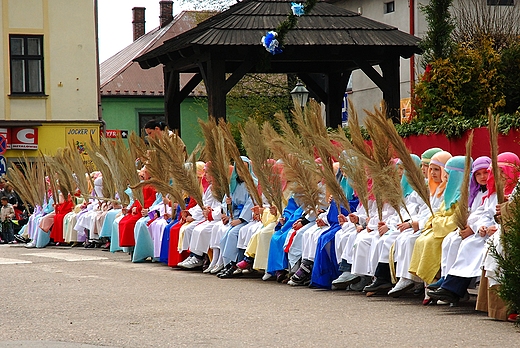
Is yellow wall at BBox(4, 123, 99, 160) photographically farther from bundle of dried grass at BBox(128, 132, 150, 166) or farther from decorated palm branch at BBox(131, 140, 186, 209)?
decorated palm branch at BBox(131, 140, 186, 209)

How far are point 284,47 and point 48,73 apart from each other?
17984mm

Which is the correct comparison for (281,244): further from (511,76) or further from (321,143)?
(511,76)

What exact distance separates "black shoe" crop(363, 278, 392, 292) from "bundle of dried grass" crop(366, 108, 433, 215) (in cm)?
98

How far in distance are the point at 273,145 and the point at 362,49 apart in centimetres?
821

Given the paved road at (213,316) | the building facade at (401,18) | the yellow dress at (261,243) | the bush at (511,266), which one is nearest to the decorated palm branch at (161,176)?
the paved road at (213,316)

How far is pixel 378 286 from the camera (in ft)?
36.4

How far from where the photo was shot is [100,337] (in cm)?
821

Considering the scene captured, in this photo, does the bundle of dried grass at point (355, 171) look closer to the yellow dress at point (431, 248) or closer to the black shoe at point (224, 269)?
the yellow dress at point (431, 248)

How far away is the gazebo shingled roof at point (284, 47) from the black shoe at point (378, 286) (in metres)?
8.58

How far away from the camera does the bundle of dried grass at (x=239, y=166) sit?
13745 mm

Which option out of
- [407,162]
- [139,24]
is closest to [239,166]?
[407,162]

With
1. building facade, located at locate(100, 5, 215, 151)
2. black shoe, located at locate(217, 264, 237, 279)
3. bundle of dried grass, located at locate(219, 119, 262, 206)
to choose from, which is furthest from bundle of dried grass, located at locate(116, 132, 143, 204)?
building facade, located at locate(100, 5, 215, 151)

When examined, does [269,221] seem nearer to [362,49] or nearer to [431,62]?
[431,62]

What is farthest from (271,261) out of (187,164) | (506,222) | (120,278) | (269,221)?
(506,222)
